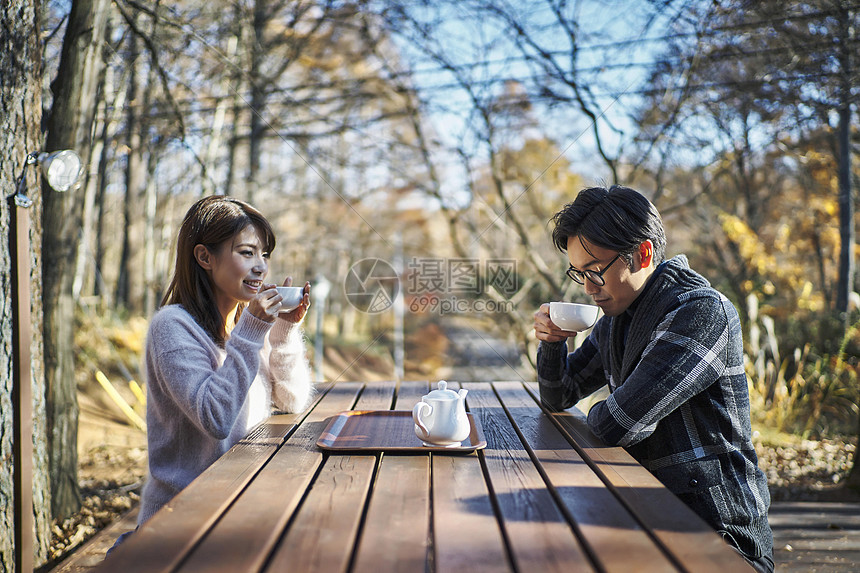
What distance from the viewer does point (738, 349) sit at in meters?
1.26

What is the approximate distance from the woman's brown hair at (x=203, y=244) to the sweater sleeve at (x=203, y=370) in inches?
4.0

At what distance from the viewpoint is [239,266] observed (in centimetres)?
149

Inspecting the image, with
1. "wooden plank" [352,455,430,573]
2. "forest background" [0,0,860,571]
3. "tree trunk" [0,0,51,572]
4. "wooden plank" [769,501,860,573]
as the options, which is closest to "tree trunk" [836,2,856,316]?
"forest background" [0,0,860,571]

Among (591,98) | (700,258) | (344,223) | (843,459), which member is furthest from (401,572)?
(344,223)

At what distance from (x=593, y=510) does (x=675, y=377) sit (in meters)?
0.43

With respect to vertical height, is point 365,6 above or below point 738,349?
above

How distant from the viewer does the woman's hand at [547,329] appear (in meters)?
1.56

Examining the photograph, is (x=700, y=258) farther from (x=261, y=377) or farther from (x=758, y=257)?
(x=261, y=377)

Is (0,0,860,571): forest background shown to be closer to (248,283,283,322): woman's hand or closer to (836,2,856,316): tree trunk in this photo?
(836,2,856,316): tree trunk

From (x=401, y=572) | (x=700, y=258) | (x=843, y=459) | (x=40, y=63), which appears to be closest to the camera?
(x=401, y=572)

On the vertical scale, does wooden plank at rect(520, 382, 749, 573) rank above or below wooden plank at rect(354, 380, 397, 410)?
above

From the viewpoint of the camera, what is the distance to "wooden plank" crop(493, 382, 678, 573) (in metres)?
0.72

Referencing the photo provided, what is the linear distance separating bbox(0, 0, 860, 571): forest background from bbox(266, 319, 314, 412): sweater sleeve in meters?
0.82

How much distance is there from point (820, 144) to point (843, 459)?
11.4 ft
